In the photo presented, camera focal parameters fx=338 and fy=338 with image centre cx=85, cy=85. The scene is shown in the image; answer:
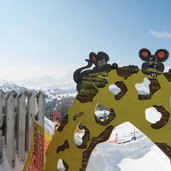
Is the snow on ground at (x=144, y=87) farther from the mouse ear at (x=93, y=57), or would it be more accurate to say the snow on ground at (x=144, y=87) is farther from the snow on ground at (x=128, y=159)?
the snow on ground at (x=128, y=159)

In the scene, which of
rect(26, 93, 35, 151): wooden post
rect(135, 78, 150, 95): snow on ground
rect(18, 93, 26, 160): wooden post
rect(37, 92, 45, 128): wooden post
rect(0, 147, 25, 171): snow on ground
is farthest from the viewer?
rect(37, 92, 45, 128): wooden post

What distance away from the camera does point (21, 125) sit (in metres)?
5.50

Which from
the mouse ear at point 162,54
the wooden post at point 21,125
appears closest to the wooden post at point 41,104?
the wooden post at point 21,125

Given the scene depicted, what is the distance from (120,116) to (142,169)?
441 centimetres

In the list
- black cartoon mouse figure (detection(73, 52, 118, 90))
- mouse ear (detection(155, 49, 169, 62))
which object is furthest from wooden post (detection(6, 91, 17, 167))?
mouse ear (detection(155, 49, 169, 62))

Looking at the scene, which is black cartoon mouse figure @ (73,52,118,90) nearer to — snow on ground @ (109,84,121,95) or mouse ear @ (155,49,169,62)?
snow on ground @ (109,84,121,95)

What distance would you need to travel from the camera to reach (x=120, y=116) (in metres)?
3.98

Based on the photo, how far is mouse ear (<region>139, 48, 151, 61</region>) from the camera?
4145 millimetres

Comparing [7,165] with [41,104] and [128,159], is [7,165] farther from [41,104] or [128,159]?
[128,159]

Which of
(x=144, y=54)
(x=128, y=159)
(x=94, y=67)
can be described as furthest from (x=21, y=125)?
(x=128, y=159)

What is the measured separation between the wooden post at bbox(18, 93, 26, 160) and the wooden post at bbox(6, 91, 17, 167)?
159 millimetres

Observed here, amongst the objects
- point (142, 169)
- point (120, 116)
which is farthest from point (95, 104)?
point (142, 169)

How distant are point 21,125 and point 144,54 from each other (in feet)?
8.03

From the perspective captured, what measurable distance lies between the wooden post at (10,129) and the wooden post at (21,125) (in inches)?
6.3
